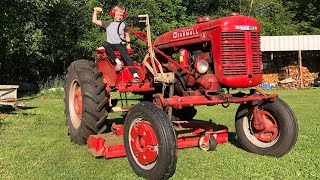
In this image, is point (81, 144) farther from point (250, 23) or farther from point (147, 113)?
point (250, 23)

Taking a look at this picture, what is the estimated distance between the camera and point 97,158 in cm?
559

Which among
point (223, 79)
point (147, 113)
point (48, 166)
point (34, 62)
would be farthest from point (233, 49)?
point (34, 62)

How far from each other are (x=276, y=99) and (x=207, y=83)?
1.15 m

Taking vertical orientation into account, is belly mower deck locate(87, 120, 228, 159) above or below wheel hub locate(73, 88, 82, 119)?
below

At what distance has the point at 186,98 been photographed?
4.87 meters

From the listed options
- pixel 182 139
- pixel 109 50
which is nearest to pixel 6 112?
pixel 109 50

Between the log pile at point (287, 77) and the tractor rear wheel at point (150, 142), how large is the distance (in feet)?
67.5

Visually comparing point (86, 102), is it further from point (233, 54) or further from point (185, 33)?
point (233, 54)

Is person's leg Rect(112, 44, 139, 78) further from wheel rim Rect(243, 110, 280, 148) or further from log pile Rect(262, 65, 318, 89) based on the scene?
log pile Rect(262, 65, 318, 89)

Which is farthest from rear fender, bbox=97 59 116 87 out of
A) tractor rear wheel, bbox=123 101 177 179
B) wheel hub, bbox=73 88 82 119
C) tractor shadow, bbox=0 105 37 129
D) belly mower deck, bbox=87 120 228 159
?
tractor shadow, bbox=0 105 37 129

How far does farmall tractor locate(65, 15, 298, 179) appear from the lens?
457cm

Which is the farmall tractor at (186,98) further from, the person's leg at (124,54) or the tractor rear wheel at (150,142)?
the person's leg at (124,54)

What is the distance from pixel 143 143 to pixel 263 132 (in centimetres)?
207

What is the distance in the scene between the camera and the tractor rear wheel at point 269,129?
5312 millimetres
